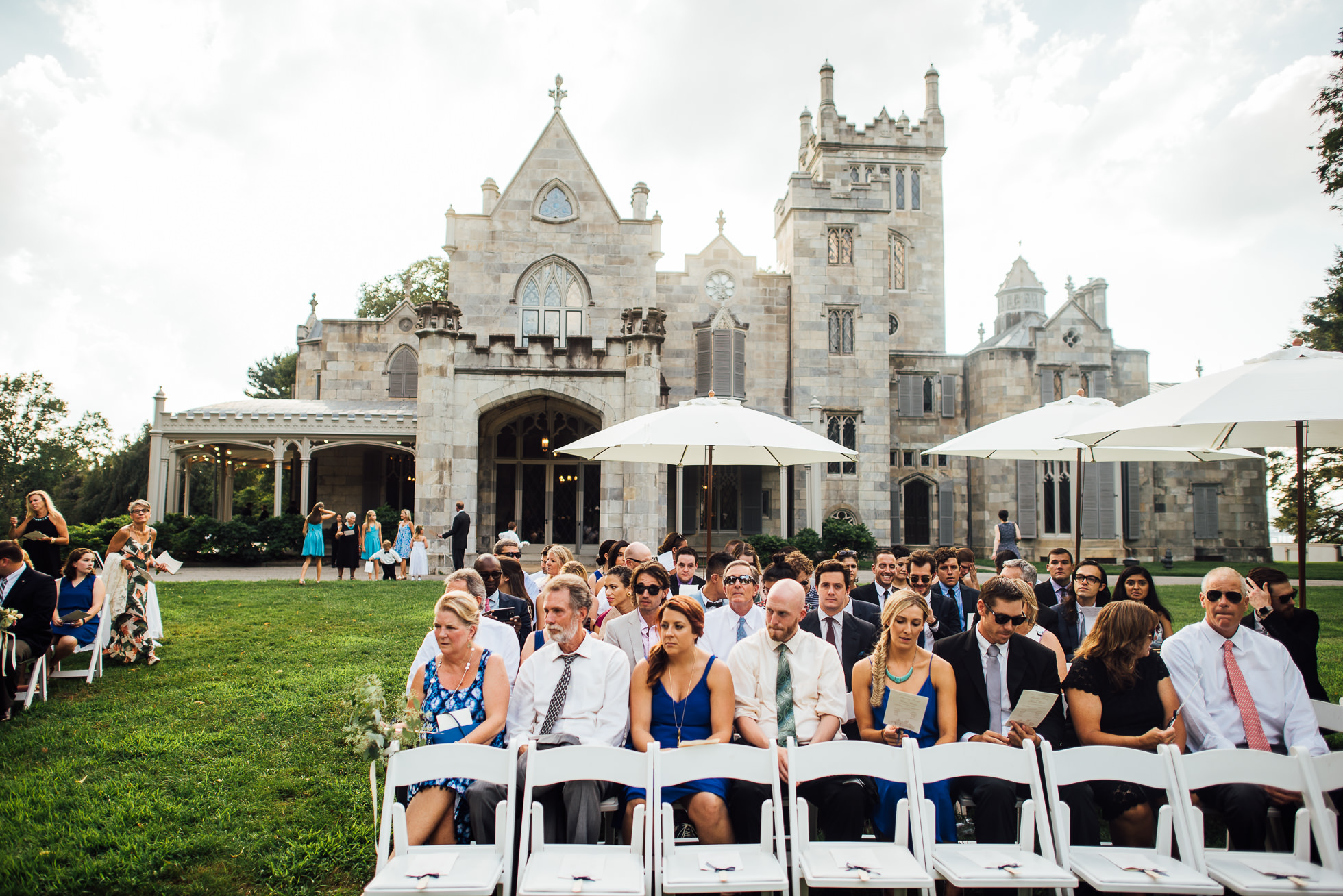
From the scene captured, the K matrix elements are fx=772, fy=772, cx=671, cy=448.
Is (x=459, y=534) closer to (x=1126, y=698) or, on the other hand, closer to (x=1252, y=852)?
(x=1126, y=698)

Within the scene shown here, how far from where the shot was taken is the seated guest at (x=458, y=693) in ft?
13.5

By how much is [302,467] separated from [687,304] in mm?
12029

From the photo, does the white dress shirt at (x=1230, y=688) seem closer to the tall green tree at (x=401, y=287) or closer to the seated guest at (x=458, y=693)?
the seated guest at (x=458, y=693)

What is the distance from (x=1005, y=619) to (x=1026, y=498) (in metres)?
22.8

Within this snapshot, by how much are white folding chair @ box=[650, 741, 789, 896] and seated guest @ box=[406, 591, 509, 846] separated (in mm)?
1082

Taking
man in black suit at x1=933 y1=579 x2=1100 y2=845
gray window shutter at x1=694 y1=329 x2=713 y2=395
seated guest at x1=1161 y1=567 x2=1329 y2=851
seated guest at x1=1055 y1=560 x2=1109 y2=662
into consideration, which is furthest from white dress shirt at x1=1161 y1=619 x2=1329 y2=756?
gray window shutter at x1=694 y1=329 x2=713 y2=395

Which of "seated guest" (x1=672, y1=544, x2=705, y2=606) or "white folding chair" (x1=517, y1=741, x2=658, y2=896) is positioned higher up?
"seated guest" (x1=672, y1=544, x2=705, y2=606)

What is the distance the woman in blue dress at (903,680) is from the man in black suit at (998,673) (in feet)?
0.44

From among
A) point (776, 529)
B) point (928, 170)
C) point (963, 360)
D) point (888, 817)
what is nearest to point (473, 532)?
point (776, 529)

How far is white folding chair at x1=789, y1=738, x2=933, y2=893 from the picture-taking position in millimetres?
3367

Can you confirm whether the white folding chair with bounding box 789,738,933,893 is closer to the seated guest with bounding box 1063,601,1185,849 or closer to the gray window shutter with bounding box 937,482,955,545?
the seated guest with bounding box 1063,601,1185,849

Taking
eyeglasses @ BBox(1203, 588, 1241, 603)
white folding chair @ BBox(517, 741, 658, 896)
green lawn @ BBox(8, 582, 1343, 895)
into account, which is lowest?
green lawn @ BBox(8, 582, 1343, 895)

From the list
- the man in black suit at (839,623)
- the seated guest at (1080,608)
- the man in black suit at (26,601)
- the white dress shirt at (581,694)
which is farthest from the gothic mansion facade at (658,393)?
the white dress shirt at (581,694)

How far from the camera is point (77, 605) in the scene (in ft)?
26.2
